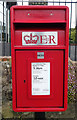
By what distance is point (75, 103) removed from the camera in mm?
3311

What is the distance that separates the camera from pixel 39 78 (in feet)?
6.72

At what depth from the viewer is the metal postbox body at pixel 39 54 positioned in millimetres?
1951

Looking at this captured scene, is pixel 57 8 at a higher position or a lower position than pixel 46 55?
higher

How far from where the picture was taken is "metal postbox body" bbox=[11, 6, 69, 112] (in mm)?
1951

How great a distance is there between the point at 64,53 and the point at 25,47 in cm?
50

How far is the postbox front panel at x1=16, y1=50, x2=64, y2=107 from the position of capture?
6.57 ft

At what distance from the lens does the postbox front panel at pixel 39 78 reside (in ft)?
6.57

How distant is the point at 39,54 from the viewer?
6.53ft

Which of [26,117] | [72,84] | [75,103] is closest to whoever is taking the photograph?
[26,117]

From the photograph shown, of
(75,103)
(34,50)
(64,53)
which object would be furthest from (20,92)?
(75,103)

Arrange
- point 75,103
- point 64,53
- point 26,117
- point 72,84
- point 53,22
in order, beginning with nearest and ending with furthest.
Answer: point 53,22, point 64,53, point 26,117, point 75,103, point 72,84

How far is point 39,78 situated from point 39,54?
313 mm

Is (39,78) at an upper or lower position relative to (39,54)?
lower

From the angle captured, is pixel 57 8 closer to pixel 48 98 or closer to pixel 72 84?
pixel 48 98
